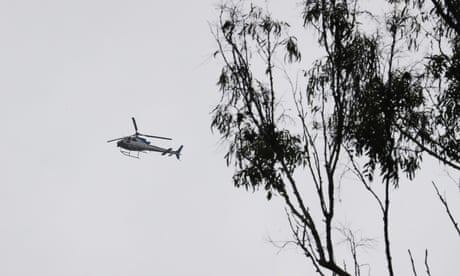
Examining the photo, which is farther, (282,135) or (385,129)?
(282,135)

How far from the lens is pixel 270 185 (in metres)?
8.03

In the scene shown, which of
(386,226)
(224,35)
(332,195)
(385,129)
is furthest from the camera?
(224,35)

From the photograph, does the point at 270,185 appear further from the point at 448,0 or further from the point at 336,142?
the point at 448,0

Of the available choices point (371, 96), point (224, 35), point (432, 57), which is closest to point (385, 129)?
point (371, 96)

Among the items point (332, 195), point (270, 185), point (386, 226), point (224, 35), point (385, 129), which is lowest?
point (386, 226)

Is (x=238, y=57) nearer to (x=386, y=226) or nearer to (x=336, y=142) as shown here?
(x=336, y=142)

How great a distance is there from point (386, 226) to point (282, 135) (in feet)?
7.77

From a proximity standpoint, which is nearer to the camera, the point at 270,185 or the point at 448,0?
the point at 448,0

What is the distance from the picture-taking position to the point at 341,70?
7977 mm

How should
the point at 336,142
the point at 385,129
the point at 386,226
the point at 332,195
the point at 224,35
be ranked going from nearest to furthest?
1. the point at 386,226
2. the point at 332,195
3. the point at 336,142
4. the point at 385,129
5. the point at 224,35

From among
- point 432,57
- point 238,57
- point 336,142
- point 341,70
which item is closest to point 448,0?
point 432,57

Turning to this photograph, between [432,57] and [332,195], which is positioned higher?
[432,57]

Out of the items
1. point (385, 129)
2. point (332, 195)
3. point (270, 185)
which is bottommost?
point (332, 195)

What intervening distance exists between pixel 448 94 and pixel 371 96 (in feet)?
3.22
